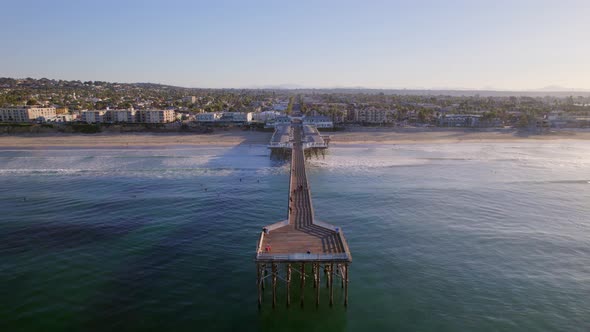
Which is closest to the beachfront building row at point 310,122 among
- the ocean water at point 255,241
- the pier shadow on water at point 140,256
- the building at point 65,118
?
the ocean water at point 255,241

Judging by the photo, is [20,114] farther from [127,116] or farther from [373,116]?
[373,116]

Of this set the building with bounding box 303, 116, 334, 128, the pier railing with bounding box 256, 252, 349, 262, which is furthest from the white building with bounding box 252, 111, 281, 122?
the pier railing with bounding box 256, 252, 349, 262

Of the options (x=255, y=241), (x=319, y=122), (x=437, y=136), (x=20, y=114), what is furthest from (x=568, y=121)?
(x=20, y=114)

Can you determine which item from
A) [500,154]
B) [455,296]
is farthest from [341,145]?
[455,296]

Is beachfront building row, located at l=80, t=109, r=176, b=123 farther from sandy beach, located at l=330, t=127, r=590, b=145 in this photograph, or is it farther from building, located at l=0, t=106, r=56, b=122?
sandy beach, located at l=330, t=127, r=590, b=145

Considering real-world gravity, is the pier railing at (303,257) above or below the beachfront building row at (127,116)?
below

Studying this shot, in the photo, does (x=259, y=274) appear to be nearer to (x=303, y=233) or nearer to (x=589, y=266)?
(x=303, y=233)

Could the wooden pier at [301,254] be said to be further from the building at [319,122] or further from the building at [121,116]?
the building at [121,116]
